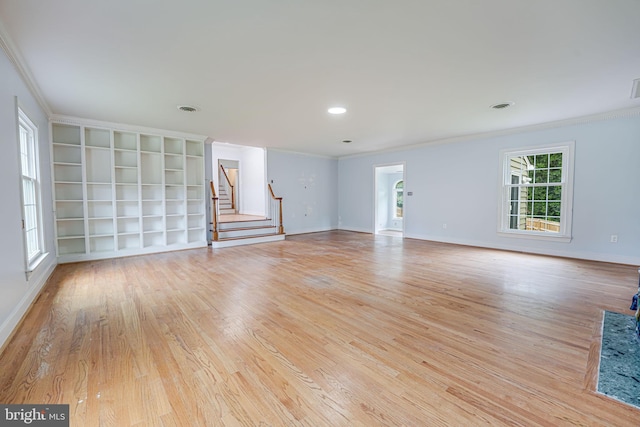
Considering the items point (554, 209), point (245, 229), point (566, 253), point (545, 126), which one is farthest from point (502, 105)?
point (245, 229)

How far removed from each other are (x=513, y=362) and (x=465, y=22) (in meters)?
2.37

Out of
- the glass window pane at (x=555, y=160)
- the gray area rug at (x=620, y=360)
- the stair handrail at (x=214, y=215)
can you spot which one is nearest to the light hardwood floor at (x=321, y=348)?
the gray area rug at (x=620, y=360)

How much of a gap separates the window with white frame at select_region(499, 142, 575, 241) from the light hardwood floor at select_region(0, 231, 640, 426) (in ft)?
4.39

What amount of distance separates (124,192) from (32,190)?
1739 millimetres

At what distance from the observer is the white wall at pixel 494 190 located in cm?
432

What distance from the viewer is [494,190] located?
5.66 meters

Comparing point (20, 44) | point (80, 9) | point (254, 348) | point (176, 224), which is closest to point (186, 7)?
point (80, 9)

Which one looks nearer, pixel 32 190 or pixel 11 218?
pixel 11 218

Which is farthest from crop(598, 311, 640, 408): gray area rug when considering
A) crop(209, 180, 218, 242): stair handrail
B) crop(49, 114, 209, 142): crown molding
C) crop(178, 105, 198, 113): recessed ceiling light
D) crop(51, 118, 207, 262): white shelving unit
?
crop(49, 114, 209, 142): crown molding

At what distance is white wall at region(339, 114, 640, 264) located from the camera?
4324 millimetres

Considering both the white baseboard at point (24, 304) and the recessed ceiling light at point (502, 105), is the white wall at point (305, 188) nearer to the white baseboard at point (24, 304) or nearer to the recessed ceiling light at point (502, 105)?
the white baseboard at point (24, 304)

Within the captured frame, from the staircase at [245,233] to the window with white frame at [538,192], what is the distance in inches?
197

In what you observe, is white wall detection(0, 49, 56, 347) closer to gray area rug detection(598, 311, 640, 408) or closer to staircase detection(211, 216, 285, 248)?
staircase detection(211, 216, 285, 248)

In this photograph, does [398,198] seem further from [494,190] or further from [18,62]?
[18,62]
